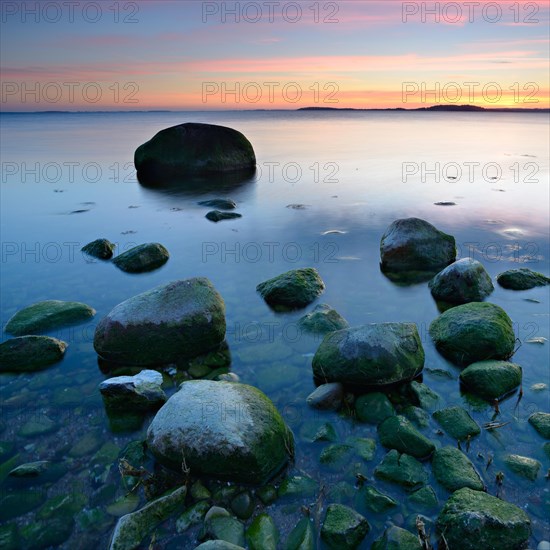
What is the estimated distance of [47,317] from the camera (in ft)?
27.1

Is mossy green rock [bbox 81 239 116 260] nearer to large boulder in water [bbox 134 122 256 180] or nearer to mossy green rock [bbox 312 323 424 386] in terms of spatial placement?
mossy green rock [bbox 312 323 424 386]

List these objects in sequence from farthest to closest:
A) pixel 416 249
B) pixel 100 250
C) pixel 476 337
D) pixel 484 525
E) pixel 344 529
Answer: pixel 100 250
pixel 416 249
pixel 476 337
pixel 344 529
pixel 484 525

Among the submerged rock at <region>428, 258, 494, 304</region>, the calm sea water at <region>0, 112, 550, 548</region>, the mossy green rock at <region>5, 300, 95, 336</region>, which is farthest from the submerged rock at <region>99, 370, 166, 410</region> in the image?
the submerged rock at <region>428, 258, 494, 304</region>

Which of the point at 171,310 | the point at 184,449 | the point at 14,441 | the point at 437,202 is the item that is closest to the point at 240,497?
the point at 184,449

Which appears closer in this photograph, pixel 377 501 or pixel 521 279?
pixel 377 501

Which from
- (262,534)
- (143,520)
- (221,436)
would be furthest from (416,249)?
(143,520)

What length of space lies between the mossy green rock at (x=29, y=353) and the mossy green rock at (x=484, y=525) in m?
5.54

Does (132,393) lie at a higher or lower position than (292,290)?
higher

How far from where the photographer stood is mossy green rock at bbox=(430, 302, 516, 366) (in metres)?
6.93

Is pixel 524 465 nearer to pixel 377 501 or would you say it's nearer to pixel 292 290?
pixel 377 501

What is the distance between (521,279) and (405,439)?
592 cm

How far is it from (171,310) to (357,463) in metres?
3.43

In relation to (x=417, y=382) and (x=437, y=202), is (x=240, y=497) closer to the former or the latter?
(x=417, y=382)

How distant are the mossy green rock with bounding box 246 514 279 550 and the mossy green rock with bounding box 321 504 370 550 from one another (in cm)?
43
